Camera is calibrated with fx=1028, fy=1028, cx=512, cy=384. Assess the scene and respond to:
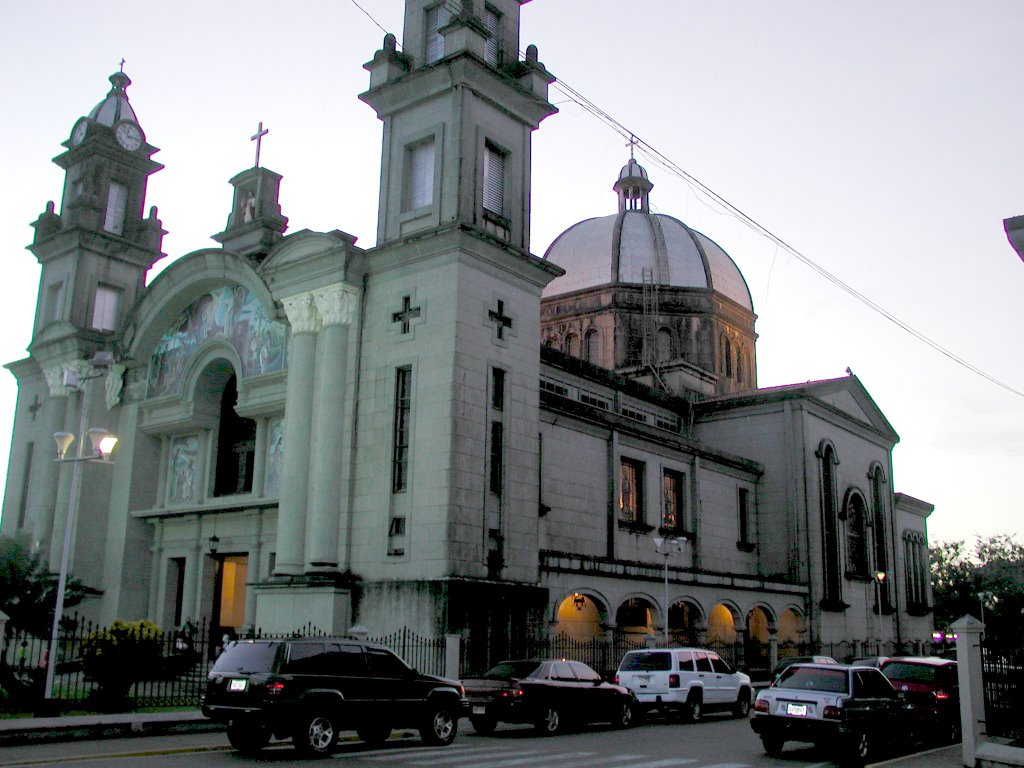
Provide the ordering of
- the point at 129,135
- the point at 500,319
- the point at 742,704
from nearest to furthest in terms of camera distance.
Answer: the point at 742,704 < the point at 500,319 < the point at 129,135

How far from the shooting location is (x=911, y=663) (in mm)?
21250

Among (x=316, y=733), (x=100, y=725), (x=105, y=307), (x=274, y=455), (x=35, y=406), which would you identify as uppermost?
(x=105, y=307)

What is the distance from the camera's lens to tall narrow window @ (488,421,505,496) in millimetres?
29406

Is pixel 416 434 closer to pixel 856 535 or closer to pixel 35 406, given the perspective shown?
pixel 35 406

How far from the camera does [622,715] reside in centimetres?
2178

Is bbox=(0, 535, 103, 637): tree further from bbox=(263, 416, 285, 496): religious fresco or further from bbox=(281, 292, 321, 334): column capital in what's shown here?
bbox=(281, 292, 321, 334): column capital

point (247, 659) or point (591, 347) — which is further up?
point (591, 347)

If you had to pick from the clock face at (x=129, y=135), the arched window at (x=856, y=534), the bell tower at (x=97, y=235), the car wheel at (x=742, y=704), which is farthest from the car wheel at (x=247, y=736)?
the arched window at (x=856, y=534)

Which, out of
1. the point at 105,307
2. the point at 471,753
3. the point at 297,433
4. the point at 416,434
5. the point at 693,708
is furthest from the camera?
the point at 105,307

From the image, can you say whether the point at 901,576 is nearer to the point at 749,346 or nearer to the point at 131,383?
the point at 749,346

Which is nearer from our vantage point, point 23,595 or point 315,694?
point 315,694

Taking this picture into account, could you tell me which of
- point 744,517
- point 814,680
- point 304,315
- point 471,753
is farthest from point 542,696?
point 744,517

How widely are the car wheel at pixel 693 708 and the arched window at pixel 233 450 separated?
18.9 metres

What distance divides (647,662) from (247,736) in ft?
35.2
